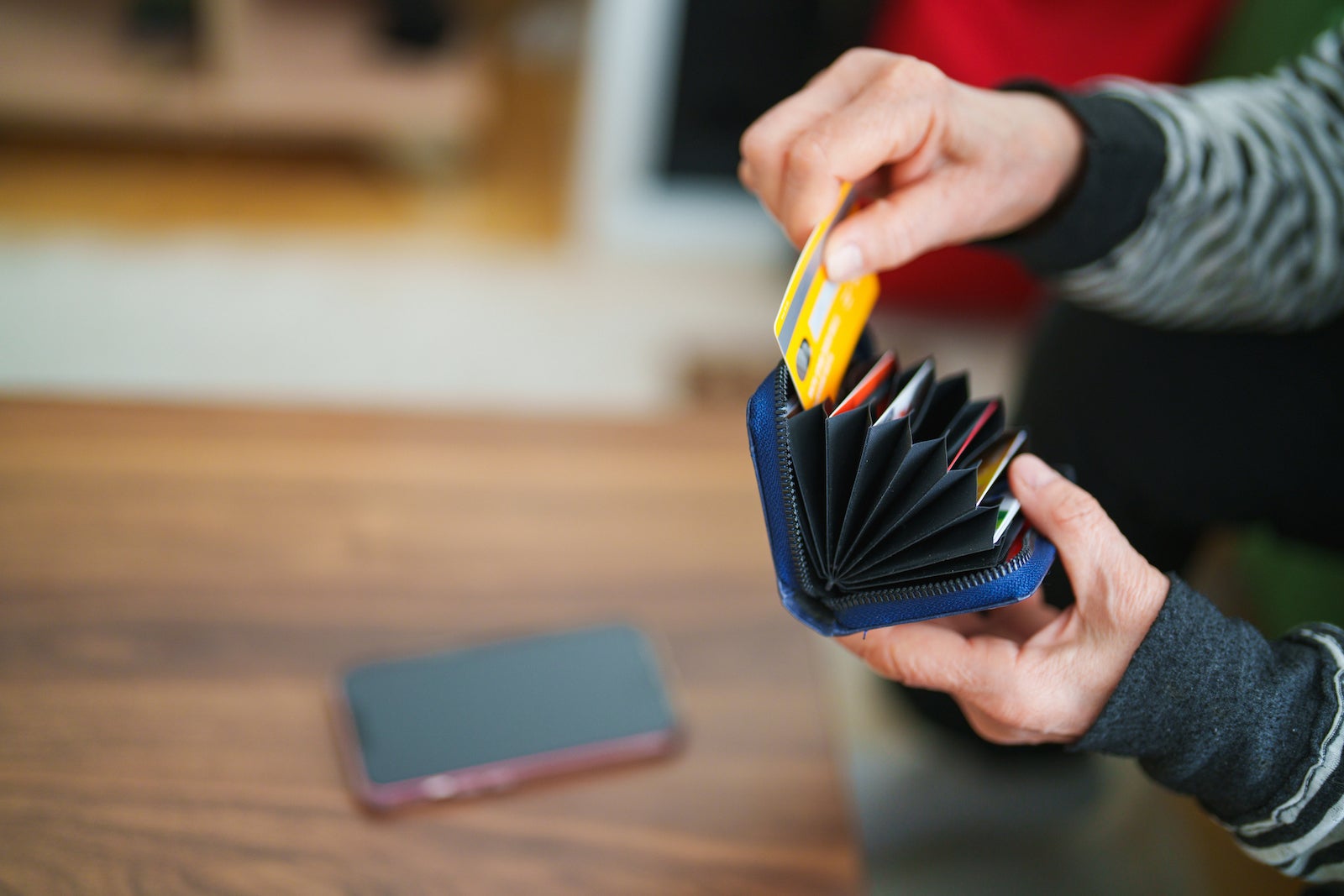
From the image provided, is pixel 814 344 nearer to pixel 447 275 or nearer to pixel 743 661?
pixel 743 661

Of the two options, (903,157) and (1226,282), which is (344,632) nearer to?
(903,157)

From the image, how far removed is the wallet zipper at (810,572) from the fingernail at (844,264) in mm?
72

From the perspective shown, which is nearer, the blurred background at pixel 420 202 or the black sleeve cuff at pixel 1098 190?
the black sleeve cuff at pixel 1098 190

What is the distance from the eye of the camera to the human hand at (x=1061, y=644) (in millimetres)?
564

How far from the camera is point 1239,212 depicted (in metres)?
0.79

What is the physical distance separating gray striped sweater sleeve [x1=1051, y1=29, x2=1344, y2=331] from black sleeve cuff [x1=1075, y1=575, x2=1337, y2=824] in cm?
30

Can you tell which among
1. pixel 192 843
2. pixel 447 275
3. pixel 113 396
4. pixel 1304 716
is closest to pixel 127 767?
pixel 192 843

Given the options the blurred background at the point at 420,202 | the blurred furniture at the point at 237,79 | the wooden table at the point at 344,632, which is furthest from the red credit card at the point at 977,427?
the blurred furniture at the point at 237,79

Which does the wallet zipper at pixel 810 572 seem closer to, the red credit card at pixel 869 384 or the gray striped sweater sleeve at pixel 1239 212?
the red credit card at pixel 869 384

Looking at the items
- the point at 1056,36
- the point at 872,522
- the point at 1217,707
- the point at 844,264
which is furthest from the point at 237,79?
the point at 1217,707

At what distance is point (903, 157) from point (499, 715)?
0.48 metres

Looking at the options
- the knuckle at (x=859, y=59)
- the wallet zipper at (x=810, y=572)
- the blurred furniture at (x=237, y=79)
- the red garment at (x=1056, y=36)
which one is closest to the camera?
the wallet zipper at (x=810, y=572)

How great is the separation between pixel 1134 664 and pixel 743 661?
13.8 inches

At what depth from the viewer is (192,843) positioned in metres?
0.68
